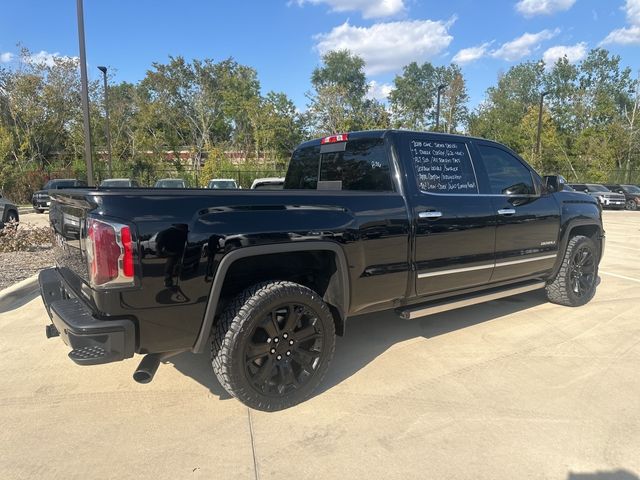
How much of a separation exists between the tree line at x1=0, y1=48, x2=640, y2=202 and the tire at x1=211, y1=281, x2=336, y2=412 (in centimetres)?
2715

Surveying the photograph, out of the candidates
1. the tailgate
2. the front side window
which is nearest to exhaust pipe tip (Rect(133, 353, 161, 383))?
the tailgate

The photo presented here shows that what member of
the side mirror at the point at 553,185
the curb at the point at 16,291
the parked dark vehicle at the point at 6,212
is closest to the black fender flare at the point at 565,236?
the side mirror at the point at 553,185

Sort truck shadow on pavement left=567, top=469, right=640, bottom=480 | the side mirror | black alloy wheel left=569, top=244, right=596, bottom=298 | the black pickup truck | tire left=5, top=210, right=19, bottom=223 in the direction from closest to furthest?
truck shadow on pavement left=567, top=469, right=640, bottom=480 < the black pickup truck < the side mirror < black alloy wheel left=569, top=244, right=596, bottom=298 < tire left=5, top=210, right=19, bottom=223

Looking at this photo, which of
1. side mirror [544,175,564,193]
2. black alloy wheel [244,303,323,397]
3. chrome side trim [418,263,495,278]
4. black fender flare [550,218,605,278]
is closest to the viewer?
black alloy wheel [244,303,323,397]

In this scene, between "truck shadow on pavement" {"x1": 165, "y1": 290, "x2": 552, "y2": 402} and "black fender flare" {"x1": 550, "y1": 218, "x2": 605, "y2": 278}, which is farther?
"black fender flare" {"x1": 550, "y1": 218, "x2": 605, "y2": 278}

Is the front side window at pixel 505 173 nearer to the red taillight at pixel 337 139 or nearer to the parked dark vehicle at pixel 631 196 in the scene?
the red taillight at pixel 337 139

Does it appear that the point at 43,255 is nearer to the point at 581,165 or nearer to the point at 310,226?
the point at 310,226

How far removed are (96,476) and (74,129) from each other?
1381 inches

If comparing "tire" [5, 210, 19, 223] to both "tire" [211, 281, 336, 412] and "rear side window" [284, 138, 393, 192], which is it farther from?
"tire" [211, 281, 336, 412]

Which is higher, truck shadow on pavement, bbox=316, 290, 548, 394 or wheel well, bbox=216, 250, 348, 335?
wheel well, bbox=216, 250, 348, 335

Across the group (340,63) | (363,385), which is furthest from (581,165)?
(363,385)

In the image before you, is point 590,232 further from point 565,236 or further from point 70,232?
point 70,232

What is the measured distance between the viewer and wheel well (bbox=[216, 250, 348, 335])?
309 centimetres

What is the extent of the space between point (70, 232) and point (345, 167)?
231 cm
